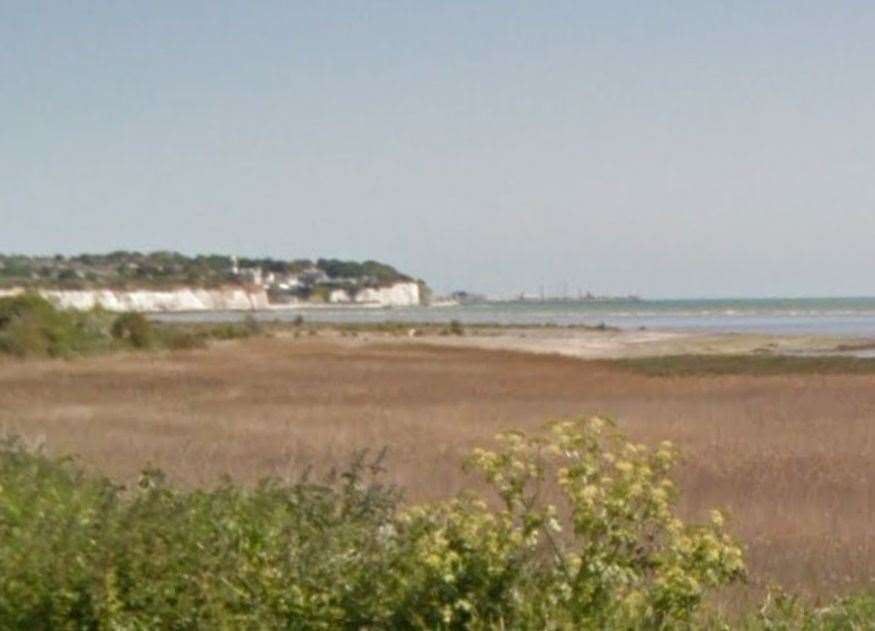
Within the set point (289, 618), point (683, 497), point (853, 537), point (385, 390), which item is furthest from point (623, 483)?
point (385, 390)

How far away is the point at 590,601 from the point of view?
283 inches

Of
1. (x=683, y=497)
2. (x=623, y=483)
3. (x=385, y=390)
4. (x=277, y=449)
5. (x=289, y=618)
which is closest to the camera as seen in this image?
Result: (x=623, y=483)

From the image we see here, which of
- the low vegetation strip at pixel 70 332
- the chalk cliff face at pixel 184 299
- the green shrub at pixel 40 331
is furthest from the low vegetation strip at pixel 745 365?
the chalk cliff face at pixel 184 299

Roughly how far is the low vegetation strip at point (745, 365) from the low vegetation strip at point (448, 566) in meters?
42.8

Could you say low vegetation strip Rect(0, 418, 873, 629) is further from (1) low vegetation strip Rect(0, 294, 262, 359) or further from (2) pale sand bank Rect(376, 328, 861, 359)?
(2) pale sand bank Rect(376, 328, 861, 359)

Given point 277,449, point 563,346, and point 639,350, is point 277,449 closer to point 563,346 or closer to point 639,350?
point 639,350

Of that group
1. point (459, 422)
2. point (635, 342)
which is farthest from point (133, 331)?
point (459, 422)

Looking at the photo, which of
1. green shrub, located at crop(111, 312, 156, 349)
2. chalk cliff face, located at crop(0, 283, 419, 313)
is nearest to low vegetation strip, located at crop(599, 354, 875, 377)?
A: green shrub, located at crop(111, 312, 156, 349)

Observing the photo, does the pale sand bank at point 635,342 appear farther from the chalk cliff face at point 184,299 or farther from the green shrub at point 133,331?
the chalk cliff face at point 184,299

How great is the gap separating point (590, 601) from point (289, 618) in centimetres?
137

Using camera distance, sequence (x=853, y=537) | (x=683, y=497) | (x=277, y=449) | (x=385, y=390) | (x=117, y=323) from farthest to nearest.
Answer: (x=117, y=323), (x=385, y=390), (x=277, y=449), (x=683, y=497), (x=853, y=537)

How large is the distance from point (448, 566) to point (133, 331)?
190 feet

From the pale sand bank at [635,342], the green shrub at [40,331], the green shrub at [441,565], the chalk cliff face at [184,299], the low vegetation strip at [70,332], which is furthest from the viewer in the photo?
the chalk cliff face at [184,299]

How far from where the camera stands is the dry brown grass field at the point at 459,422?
18016 millimetres
